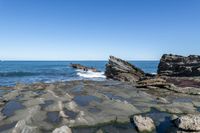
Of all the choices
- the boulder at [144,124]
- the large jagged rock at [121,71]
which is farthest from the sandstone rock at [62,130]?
the large jagged rock at [121,71]

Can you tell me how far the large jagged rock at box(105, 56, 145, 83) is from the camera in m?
64.3

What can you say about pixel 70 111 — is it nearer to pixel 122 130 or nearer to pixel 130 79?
pixel 122 130

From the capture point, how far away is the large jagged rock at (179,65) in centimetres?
6271

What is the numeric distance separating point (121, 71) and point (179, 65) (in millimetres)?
15501

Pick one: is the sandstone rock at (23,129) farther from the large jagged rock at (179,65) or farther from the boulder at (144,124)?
the large jagged rock at (179,65)

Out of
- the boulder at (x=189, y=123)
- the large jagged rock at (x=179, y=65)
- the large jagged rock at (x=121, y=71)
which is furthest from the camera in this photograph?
the large jagged rock at (x=121, y=71)

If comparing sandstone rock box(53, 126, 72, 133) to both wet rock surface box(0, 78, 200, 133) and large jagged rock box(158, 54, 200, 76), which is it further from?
large jagged rock box(158, 54, 200, 76)

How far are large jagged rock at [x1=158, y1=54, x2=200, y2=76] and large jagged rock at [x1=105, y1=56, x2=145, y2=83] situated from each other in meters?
7.72

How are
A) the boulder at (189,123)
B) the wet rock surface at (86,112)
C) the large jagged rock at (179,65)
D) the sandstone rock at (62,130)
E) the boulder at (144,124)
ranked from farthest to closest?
the large jagged rock at (179,65) → the wet rock surface at (86,112) → the boulder at (144,124) → the boulder at (189,123) → the sandstone rock at (62,130)

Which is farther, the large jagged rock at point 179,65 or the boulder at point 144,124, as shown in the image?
the large jagged rock at point 179,65

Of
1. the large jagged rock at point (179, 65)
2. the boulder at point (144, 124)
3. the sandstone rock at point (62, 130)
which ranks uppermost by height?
the large jagged rock at point (179, 65)

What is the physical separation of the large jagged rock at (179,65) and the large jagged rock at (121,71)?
7725 mm

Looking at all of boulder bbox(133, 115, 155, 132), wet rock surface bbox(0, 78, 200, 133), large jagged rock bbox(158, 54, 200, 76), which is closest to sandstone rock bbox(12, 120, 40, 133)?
wet rock surface bbox(0, 78, 200, 133)

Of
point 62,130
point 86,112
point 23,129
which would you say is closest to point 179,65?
point 86,112
